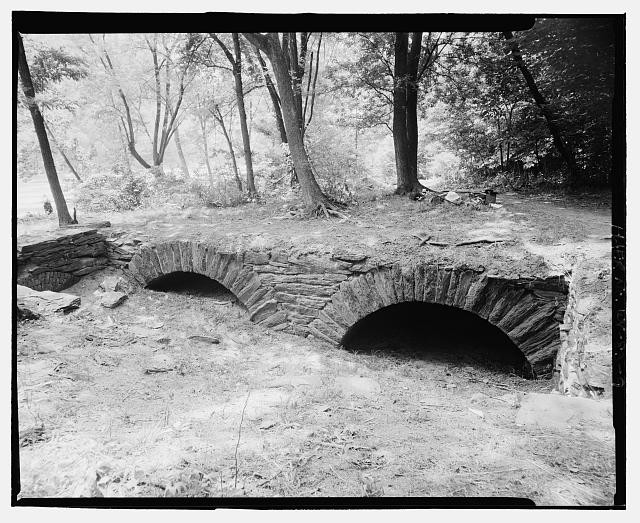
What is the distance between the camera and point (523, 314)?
3641mm

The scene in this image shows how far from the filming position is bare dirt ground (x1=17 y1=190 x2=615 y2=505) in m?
2.20

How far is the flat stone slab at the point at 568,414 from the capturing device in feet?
7.81

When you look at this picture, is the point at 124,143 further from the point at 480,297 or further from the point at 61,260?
the point at 480,297

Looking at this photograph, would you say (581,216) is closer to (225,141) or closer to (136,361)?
(136,361)

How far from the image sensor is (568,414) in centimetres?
243

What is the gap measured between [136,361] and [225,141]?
260 inches

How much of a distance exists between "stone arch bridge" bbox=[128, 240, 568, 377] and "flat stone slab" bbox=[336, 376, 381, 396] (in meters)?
0.83

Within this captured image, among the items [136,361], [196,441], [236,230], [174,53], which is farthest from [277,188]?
[196,441]

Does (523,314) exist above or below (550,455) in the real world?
above

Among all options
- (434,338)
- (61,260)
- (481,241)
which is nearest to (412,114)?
(481,241)

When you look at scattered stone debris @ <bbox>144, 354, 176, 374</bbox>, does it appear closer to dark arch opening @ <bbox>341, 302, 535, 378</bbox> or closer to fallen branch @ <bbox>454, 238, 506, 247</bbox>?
dark arch opening @ <bbox>341, 302, 535, 378</bbox>

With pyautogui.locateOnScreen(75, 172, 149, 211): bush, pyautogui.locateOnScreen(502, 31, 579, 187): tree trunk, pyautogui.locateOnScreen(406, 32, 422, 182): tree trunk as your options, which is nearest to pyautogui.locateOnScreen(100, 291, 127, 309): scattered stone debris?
pyautogui.locateOnScreen(75, 172, 149, 211): bush

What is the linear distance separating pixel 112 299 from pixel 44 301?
0.87m

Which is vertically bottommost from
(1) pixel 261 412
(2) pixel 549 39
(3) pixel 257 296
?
(1) pixel 261 412
